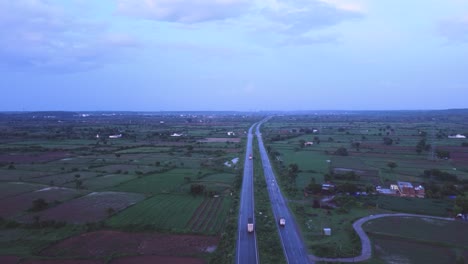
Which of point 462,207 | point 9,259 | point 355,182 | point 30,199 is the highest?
point 462,207

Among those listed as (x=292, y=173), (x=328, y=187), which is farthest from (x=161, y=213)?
(x=292, y=173)

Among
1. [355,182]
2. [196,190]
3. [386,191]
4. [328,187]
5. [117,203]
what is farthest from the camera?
[355,182]

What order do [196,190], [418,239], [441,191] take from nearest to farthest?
[418,239] < [441,191] < [196,190]

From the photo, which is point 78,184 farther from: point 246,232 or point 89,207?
point 246,232

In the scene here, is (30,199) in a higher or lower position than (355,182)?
lower

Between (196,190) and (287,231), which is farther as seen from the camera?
(196,190)

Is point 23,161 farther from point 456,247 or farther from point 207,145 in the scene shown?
point 456,247

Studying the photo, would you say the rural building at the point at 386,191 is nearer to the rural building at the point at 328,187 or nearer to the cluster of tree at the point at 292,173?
the rural building at the point at 328,187

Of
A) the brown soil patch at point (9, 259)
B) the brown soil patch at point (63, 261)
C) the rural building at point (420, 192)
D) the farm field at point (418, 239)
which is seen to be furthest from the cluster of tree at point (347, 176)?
the brown soil patch at point (9, 259)
